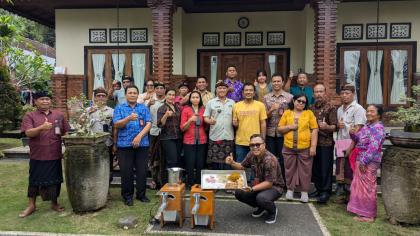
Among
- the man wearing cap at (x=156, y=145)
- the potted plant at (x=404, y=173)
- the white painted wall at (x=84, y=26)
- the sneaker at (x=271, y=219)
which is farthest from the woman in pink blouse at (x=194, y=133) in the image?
the white painted wall at (x=84, y=26)

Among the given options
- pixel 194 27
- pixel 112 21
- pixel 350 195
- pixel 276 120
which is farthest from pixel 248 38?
pixel 350 195

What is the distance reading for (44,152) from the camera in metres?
5.18

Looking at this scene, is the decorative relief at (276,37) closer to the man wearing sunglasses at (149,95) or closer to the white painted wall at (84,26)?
the white painted wall at (84,26)

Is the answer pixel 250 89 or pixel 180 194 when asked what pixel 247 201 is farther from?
pixel 250 89

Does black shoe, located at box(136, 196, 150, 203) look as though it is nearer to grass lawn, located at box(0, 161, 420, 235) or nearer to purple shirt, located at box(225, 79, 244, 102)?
grass lawn, located at box(0, 161, 420, 235)

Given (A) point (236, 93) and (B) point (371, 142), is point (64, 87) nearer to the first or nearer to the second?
(A) point (236, 93)

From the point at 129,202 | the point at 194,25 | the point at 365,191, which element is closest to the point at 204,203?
the point at 129,202

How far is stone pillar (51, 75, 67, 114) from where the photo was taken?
11086 millimetres

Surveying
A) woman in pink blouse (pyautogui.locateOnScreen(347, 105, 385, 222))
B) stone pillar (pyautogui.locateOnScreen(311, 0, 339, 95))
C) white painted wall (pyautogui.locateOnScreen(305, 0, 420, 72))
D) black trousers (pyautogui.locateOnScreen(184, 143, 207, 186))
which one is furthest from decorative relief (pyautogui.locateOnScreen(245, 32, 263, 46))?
woman in pink blouse (pyautogui.locateOnScreen(347, 105, 385, 222))

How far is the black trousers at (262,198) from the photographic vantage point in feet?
15.6

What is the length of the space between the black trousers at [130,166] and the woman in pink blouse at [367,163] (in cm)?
303

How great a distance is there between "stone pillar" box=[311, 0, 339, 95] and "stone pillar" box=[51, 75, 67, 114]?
7.30 m

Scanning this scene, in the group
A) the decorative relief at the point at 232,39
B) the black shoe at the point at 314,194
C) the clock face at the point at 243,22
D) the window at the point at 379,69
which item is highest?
the clock face at the point at 243,22

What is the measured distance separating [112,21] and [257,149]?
780cm
